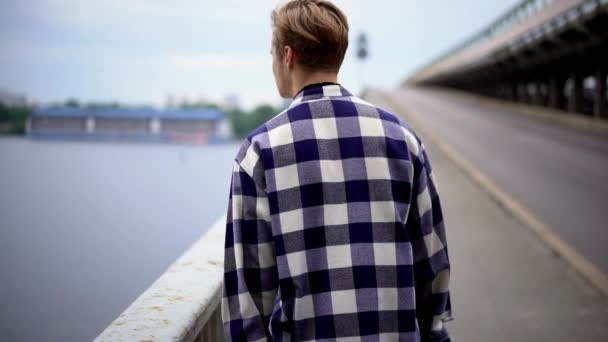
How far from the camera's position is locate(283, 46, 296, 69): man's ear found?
1298 millimetres

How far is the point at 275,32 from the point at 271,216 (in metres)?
0.48

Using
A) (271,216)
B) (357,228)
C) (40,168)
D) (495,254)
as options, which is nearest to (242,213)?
(271,216)

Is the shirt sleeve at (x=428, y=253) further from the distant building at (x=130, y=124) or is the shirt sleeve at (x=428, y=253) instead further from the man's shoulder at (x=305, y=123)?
the distant building at (x=130, y=124)

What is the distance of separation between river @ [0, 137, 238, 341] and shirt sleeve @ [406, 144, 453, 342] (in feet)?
4.03

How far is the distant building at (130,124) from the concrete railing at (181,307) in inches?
110

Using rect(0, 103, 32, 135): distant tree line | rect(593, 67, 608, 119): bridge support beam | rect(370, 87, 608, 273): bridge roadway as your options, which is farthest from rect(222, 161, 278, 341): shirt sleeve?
rect(593, 67, 608, 119): bridge support beam

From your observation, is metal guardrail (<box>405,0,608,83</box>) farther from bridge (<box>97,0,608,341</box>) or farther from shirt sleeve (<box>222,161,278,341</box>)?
shirt sleeve (<box>222,161,278,341</box>)

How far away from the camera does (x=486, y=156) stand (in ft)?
32.6

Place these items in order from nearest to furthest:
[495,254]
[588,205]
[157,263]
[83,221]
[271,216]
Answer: [271,216] < [157,263] < [83,221] < [495,254] < [588,205]

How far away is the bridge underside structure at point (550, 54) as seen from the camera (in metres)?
15.2

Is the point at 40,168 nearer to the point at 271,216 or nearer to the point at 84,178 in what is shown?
the point at 84,178

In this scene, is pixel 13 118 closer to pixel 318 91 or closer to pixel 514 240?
pixel 318 91

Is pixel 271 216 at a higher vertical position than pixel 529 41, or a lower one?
lower

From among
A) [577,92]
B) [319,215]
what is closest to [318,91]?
[319,215]
